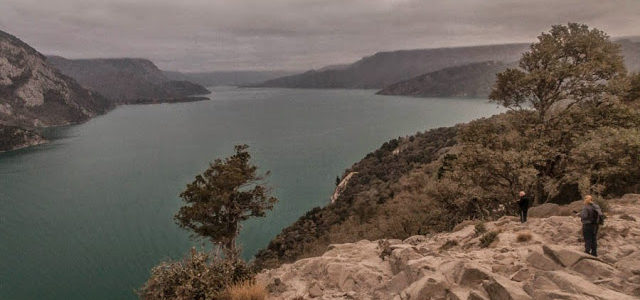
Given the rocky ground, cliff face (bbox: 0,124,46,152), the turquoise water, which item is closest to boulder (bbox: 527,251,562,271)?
the rocky ground

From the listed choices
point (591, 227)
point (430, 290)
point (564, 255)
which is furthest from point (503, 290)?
point (591, 227)

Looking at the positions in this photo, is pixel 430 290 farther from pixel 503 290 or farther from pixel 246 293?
pixel 246 293

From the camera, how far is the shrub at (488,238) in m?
15.8

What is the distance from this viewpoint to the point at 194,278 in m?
14.0

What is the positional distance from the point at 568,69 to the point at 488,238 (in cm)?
1513

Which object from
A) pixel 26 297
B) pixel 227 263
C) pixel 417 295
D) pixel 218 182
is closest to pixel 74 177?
pixel 26 297

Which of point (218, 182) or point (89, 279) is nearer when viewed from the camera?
point (218, 182)

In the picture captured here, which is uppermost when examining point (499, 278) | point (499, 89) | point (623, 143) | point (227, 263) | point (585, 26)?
point (585, 26)

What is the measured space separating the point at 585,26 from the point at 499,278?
925 inches

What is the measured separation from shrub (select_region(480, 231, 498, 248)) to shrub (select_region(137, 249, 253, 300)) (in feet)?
33.3

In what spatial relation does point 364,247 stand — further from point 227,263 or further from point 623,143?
point 623,143

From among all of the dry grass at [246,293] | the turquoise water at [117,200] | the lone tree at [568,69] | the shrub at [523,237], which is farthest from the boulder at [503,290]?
the turquoise water at [117,200]

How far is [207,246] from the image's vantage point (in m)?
64.3

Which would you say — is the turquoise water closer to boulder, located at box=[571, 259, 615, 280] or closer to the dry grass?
the dry grass
